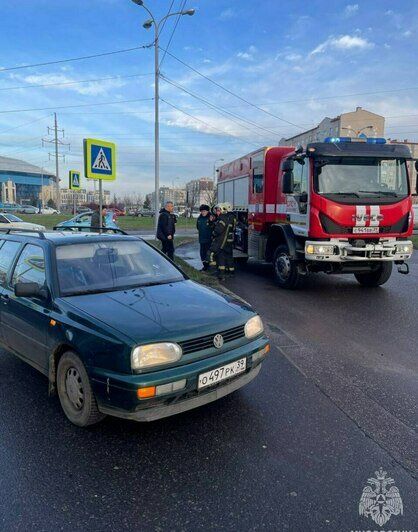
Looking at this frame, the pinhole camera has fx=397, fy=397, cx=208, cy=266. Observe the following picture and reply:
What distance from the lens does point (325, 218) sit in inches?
289

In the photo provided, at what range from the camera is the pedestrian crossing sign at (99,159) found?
8.08 meters

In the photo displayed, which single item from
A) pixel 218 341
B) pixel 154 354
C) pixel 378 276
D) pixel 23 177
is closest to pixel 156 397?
pixel 154 354

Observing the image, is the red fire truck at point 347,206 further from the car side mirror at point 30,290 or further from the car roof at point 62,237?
the car side mirror at point 30,290

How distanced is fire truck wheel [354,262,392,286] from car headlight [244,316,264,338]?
19.4 feet

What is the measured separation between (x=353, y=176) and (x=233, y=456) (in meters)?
6.14

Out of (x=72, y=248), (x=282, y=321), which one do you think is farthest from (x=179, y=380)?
(x=282, y=321)

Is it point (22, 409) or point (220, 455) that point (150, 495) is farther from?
point (22, 409)

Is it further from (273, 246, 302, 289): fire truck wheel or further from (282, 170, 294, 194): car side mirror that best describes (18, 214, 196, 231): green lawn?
(282, 170, 294, 194): car side mirror

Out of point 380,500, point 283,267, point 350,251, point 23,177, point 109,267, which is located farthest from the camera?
point 23,177

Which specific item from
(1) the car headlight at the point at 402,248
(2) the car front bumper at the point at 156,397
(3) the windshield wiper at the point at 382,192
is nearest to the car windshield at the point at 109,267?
(2) the car front bumper at the point at 156,397

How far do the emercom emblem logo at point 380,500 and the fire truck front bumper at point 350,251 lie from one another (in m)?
5.16

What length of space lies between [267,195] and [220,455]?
7658 millimetres

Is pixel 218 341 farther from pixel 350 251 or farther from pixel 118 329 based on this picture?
pixel 350 251

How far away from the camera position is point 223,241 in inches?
368
